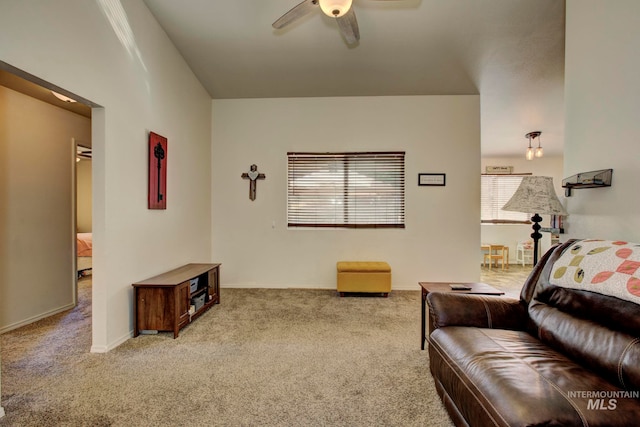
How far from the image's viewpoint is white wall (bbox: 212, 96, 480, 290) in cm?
422

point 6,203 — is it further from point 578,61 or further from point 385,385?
point 578,61

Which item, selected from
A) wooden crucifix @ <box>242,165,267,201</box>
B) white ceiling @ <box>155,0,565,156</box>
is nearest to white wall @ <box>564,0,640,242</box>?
white ceiling @ <box>155,0,565,156</box>

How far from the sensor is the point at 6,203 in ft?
9.17

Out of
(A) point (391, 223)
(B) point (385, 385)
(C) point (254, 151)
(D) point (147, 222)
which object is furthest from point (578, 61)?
(D) point (147, 222)

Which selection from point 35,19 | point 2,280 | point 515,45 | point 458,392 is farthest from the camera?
point 515,45

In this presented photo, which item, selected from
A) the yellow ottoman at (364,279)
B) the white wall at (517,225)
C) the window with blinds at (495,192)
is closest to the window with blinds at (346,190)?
the yellow ottoman at (364,279)

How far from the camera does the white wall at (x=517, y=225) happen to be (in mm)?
6316

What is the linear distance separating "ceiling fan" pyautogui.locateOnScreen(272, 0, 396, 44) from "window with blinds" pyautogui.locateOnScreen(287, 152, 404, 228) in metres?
2.03

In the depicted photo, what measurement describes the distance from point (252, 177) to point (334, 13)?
2.78m

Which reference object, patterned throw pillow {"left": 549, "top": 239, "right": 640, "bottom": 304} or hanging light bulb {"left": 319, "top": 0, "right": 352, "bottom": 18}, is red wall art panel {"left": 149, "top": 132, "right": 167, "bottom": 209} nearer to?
hanging light bulb {"left": 319, "top": 0, "right": 352, "bottom": 18}

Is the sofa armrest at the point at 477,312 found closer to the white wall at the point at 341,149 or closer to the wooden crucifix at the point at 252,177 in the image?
the white wall at the point at 341,149

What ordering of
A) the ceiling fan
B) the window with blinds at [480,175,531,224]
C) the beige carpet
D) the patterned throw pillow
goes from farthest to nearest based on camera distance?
the window with blinds at [480,175,531,224]
the ceiling fan
the beige carpet
the patterned throw pillow

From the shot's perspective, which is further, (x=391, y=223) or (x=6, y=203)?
(x=391, y=223)

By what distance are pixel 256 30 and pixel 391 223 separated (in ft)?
10.1
